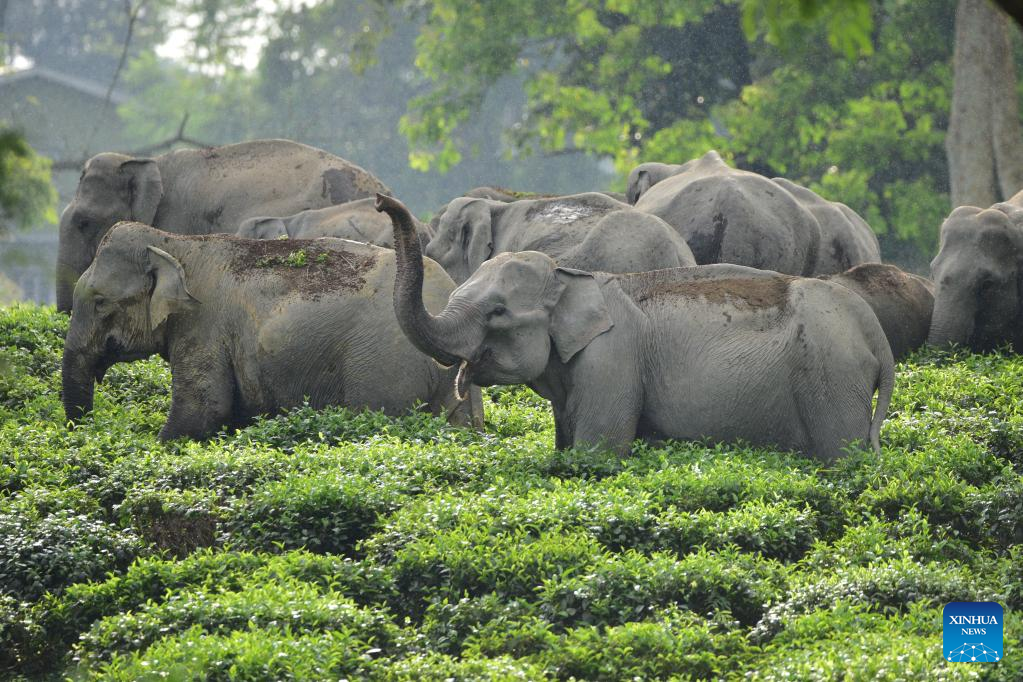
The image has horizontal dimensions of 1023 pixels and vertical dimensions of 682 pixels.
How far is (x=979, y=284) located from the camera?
12.8 metres

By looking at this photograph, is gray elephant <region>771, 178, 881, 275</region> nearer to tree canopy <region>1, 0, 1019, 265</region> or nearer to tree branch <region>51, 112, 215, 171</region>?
tree branch <region>51, 112, 215, 171</region>

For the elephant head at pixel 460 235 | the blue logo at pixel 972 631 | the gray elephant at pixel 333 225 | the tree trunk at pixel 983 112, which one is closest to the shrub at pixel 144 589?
the blue logo at pixel 972 631

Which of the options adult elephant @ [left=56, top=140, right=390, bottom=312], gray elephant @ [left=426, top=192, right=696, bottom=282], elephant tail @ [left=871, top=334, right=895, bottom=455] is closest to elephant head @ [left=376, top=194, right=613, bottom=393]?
elephant tail @ [left=871, top=334, right=895, bottom=455]

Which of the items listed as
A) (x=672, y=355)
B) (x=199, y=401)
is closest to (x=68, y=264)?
(x=199, y=401)

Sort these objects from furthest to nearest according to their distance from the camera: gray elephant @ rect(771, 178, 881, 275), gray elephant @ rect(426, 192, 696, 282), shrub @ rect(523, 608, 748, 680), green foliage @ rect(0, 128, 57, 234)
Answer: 1. gray elephant @ rect(771, 178, 881, 275)
2. gray elephant @ rect(426, 192, 696, 282)
3. shrub @ rect(523, 608, 748, 680)
4. green foliage @ rect(0, 128, 57, 234)

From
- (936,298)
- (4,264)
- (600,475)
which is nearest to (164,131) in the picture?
(936,298)

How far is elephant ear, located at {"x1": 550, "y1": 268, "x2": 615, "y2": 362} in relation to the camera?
9508 mm

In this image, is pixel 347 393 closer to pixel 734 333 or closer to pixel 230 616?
pixel 734 333

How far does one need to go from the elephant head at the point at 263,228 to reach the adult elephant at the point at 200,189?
59cm

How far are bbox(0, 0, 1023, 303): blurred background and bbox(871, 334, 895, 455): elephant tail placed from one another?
1948 millimetres

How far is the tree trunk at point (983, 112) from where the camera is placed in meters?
20.8

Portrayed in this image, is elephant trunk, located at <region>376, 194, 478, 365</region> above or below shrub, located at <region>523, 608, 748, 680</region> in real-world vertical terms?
above

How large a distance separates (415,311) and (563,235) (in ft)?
15.3

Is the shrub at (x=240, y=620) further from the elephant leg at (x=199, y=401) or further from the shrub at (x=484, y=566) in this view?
the elephant leg at (x=199, y=401)
